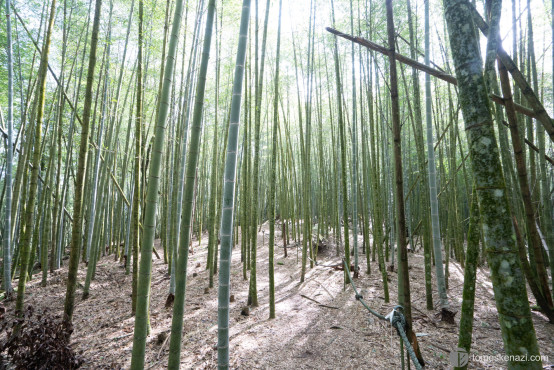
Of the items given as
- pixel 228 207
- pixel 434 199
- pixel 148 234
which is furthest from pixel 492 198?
pixel 434 199

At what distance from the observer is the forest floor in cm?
228

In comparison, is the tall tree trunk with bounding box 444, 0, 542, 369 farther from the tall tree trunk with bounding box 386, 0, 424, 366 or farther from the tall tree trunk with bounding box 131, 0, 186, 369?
the tall tree trunk with bounding box 131, 0, 186, 369

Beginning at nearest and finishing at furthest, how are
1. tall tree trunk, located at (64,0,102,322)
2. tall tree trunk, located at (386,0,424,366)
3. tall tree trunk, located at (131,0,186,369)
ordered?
tall tree trunk, located at (386,0,424,366)
tall tree trunk, located at (131,0,186,369)
tall tree trunk, located at (64,0,102,322)

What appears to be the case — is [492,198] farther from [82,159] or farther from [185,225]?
[82,159]

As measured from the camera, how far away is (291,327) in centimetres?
291

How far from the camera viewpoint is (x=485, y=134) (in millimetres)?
758

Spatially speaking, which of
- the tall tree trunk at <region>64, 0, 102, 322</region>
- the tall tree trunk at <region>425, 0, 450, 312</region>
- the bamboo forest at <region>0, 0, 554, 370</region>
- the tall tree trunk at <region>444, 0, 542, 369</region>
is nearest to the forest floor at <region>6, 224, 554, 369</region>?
the bamboo forest at <region>0, 0, 554, 370</region>

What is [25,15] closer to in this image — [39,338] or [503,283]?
[39,338]

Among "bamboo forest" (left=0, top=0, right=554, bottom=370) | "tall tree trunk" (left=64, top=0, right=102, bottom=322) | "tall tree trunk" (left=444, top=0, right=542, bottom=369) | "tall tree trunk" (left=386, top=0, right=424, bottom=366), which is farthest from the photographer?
"tall tree trunk" (left=64, top=0, right=102, bottom=322)

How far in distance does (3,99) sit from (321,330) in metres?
8.05

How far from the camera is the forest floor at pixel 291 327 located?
2281 millimetres

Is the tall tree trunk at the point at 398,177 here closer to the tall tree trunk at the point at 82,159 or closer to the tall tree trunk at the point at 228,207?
the tall tree trunk at the point at 228,207

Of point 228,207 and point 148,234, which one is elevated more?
point 228,207

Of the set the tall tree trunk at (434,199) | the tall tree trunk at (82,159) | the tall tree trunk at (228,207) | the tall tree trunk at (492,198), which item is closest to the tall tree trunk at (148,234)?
the tall tree trunk at (228,207)
